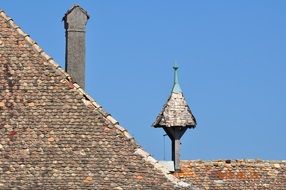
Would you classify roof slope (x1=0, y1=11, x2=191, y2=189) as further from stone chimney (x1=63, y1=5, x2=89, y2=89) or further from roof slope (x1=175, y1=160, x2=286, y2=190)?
roof slope (x1=175, y1=160, x2=286, y2=190)

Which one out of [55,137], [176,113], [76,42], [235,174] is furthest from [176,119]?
[55,137]

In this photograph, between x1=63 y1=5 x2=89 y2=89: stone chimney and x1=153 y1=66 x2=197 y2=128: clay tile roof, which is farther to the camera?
x1=153 y1=66 x2=197 y2=128: clay tile roof

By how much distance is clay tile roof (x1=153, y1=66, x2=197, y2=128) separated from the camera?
122 ft

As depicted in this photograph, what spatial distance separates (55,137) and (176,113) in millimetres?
14021

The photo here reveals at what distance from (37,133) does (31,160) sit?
73 centimetres

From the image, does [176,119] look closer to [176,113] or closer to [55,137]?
[176,113]

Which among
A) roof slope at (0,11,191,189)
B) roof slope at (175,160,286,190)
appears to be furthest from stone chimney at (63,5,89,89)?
roof slope at (175,160,286,190)

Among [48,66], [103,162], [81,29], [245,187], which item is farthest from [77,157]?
[245,187]

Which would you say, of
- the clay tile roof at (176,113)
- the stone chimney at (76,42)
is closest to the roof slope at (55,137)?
the stone chimney at (76,42)

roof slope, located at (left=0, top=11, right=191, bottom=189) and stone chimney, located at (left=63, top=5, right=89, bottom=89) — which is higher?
stone chimney, located at (left=63, top=5, right=89, bottom=89)

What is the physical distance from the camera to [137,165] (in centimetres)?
2378

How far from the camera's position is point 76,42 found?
2698cm

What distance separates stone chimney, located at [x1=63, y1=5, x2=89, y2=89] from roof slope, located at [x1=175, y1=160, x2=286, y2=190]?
10.7 metres

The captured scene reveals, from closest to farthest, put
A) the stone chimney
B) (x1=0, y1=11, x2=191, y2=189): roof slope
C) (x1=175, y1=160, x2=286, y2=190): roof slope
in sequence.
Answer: (x1=0, y1=11, x2=191, y2=189): roof slope → the stone chimney → (x1=175, y1=160, x2=286, y2=190): roof slope
